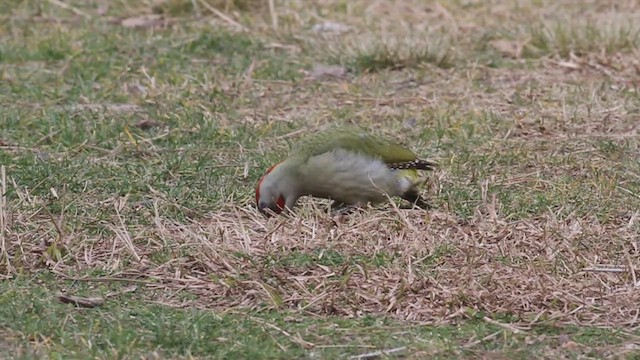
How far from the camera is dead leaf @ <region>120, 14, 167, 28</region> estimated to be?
956 centimetres

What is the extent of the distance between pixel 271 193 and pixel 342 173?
322 millimetres

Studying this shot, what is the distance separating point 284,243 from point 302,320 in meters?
0.72

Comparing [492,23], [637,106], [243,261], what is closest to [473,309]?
Answer: [243,261]

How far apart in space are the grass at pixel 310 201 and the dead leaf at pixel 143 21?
4 centimetres

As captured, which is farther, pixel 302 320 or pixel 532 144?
pixel 532 144

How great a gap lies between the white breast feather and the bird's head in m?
0.10

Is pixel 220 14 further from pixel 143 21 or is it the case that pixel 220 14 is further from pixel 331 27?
pixel 331 27

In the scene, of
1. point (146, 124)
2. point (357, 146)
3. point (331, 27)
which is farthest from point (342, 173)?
point (331, 27)

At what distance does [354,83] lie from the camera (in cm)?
827

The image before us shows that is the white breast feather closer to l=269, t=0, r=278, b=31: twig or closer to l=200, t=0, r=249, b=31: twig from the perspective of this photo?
l=269, t=0, r=278, b=31: twig

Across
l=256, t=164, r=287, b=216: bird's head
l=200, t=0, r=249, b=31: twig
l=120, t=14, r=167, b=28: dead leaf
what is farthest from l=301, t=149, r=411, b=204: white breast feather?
l=120, t=14, r=167, b=28: dead leaf

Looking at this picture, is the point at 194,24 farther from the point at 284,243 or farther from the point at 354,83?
the point at 284,243

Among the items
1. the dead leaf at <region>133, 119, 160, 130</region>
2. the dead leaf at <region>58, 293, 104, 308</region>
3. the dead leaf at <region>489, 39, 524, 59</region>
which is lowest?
the dead leaf at <region>489, 39, 524, 59</region>

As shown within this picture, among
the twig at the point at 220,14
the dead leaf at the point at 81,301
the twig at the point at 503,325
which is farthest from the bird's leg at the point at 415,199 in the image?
the twig at the point at 220,14
